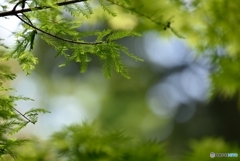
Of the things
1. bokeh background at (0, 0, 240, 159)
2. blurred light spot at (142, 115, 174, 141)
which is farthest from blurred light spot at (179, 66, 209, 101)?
blurred light spot at (142, 115, 174, 141)

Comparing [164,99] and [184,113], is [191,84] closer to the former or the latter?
[184,113]

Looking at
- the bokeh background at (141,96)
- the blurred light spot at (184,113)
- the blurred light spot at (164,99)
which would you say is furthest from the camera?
the blurred light spot at (164,99)

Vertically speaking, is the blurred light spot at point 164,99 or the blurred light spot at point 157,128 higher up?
the blurred light spot at point 164,99

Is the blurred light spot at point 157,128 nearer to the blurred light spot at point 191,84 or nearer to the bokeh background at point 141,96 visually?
the bokeh background at point 141,96

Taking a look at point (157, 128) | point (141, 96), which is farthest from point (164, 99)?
point (157, 128)

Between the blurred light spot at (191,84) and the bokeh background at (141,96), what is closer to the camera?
the bokeh background at (141,96)

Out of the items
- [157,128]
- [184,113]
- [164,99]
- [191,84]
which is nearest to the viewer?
[157,128]

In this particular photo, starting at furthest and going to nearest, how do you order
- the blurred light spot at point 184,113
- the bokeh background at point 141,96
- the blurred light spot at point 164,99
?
the blurred light spot at point 164,99, the blurred light spot at point 184,113, the bokeh background at point 141,96

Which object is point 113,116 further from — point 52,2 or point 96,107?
point 52,2

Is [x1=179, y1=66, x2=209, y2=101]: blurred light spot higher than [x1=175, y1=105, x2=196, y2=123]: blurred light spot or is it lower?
higher

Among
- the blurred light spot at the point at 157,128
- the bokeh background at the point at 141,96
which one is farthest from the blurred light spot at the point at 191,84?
the blurred light spot at the point at 157,128

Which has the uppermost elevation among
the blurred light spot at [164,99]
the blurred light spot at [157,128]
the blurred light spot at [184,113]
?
the blurred light spot at [164,99]

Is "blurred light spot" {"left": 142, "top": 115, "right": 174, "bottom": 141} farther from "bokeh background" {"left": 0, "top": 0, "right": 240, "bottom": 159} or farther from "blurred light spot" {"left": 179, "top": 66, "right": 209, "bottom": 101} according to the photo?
"blurred light spot" {"left": 179, "top": 66, "right": 209, "bottom": 101}

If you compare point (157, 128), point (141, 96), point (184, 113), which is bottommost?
point (157, 128)
